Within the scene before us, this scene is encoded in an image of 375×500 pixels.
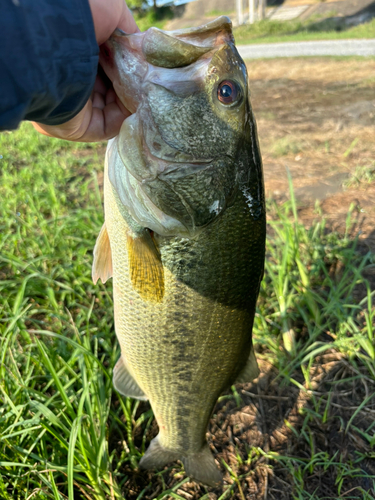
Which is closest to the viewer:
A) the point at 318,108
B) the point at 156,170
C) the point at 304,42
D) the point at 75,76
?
the point at 75,76

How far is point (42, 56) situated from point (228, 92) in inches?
21.1

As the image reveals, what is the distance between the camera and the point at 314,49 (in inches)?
463

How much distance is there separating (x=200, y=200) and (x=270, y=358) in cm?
141

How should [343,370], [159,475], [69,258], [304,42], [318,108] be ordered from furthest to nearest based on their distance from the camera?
[304,42], [318,108], [69,258], [343,370], [159,475]

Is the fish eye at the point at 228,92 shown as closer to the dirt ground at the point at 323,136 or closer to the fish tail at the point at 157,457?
the fish tail at the point at 157,457

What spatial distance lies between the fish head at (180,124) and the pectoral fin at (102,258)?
0.29 metres

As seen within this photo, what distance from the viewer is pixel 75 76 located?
1.03 m

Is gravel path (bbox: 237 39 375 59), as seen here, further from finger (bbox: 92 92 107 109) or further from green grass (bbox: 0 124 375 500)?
finger (bbox: 92 92 107 109)

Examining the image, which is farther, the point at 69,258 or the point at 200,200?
the point at 69,258

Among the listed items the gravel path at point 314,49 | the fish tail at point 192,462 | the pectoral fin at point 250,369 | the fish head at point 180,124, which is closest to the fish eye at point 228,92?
the fish head at point 180,124

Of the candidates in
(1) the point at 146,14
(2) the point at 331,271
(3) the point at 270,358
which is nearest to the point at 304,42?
(2) the point at 331,271

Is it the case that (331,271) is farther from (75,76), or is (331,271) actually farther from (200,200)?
(75,76)

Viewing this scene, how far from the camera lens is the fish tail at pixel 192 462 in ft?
5.69

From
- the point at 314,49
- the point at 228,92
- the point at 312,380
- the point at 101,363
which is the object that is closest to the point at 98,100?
the point at 228,92
